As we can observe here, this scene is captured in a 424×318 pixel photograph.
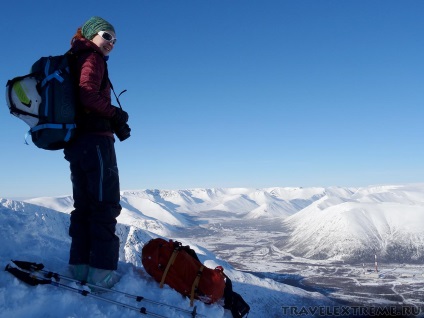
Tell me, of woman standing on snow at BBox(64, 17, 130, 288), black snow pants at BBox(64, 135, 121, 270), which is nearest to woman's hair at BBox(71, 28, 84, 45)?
woman standing on snow at BBox(64, 17, 130, 288)

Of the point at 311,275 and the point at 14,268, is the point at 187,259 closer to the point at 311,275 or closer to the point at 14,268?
the point at 14,268

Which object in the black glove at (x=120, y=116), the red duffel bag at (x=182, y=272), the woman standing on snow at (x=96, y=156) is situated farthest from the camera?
the red duffel bag at (x=182, y=272)

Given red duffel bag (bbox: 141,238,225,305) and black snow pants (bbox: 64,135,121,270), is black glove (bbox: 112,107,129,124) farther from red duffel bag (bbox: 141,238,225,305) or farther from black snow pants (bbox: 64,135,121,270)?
red duffel bag (bbox: 141,238,225,305)

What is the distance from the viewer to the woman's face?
5848 millimetres

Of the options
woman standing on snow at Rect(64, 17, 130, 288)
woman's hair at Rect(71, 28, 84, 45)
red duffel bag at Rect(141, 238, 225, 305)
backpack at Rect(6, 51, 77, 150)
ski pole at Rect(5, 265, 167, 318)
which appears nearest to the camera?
ski pole at Rect(5, 265, 167, 318)

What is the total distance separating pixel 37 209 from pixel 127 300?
8265 inches

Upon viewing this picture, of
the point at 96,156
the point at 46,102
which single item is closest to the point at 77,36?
the point at 46,102

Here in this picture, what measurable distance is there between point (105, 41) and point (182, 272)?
178 inches

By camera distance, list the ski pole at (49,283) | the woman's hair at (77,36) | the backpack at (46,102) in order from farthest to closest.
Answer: the woman's hair at (77,36)
the backpack at (46,102)
the ski pole at (49,283)

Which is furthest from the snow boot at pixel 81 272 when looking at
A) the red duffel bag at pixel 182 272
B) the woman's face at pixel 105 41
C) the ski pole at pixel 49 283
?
the woman's face at pixel 105 41

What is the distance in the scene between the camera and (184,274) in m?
6.44

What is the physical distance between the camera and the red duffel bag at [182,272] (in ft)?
20.8

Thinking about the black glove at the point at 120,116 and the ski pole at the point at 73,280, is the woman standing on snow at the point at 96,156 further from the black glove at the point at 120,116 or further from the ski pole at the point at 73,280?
the ski pole at the point at 73,280

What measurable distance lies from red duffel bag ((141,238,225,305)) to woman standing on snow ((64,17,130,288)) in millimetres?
941
